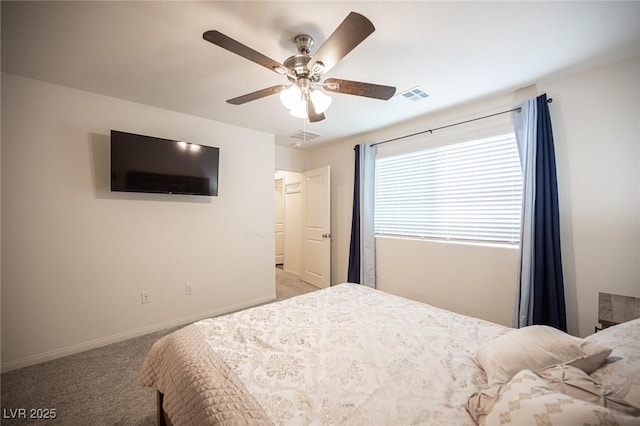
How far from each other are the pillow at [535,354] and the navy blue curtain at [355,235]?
246 cm

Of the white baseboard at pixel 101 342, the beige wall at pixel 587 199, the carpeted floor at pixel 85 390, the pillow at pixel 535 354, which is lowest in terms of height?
the carpeted floor at pixel 85 390

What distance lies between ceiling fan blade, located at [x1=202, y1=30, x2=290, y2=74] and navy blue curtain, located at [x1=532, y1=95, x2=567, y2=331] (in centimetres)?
223

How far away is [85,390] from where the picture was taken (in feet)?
5.84

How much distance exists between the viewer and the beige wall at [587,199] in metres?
1.82

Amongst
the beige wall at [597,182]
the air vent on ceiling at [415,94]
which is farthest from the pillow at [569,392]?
the air vent on ceiling at [415,94]

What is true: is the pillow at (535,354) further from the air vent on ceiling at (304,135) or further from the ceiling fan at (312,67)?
the air vent on ceiling at (304,135)

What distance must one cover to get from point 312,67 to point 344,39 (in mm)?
307

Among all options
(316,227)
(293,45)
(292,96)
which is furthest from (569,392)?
(316,227)

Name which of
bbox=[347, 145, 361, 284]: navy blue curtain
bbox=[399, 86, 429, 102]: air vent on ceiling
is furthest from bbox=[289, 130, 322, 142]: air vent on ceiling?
bbox=[399, 86, 429, 102]: air vent on ceiling

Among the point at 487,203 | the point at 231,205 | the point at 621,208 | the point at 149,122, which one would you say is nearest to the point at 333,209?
the point at 231,205

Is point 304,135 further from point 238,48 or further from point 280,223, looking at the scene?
point 280,223

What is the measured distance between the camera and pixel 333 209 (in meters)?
4.12

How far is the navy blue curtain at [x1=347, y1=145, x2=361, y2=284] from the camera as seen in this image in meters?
3.56

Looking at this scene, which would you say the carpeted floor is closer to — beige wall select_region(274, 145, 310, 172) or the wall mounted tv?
the wall mounted tv
